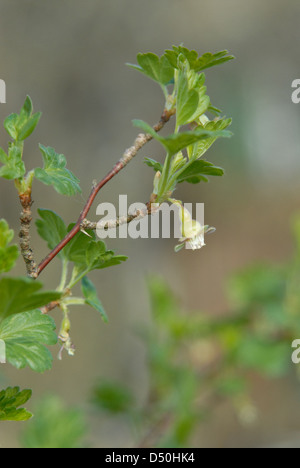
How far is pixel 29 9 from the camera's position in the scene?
5.75 feet

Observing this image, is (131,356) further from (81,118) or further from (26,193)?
(26,193)

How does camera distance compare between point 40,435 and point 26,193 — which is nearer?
point 26,193

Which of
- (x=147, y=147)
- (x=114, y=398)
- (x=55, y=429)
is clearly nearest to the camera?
(x=55, y=429)

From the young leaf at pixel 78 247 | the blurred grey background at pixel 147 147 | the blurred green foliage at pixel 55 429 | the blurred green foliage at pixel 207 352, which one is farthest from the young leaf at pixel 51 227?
the blurred grey background at pixel 147 147

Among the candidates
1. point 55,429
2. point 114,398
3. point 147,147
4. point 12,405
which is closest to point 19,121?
point 12,405

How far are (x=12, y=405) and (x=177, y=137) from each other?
0.23 m

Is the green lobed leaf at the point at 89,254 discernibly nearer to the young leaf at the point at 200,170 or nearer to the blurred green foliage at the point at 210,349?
the young leaf at the point at 200,170

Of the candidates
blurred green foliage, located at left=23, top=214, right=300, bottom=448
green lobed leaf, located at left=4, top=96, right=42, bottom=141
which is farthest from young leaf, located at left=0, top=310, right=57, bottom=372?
blurred green foliage, located at left=23, top=214, right=300, bottom=448

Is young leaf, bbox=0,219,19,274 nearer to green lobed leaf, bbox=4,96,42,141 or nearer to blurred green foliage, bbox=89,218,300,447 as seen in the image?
green lobed leaf, bbox=4,96,42,141

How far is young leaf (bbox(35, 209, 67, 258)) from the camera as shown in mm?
437

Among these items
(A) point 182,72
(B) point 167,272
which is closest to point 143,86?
(B) point 167,272

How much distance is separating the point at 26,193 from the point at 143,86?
179 centimetres

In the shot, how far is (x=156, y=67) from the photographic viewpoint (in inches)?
17.2

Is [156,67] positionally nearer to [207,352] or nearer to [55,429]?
[55,429]
